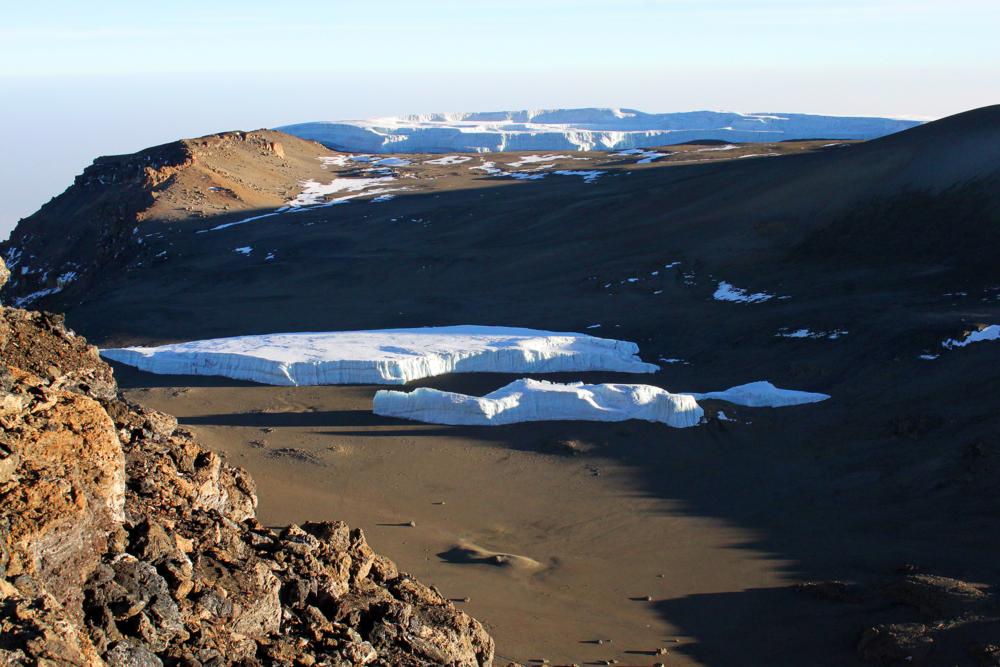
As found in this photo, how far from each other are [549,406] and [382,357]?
4.14 m

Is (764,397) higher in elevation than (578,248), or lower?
lower

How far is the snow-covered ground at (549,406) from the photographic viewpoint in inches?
698

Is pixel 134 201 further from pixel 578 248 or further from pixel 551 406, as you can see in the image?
pixel 551 406

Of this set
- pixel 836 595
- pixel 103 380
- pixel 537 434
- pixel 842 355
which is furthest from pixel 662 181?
pixel 103 380

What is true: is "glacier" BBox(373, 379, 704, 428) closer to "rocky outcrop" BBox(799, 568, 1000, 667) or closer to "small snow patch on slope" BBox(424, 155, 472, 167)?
"rocky outcrop" BBox(799, 568, 1000, 667)

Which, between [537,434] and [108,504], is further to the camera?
[537,434]

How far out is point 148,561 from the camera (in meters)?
7.14

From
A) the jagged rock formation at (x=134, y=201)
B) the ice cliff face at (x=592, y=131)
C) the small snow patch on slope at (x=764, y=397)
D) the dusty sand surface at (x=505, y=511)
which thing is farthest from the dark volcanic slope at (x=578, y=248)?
the ice cliff face at (x=592, y=131)

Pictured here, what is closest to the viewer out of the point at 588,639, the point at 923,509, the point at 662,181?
the point at 588,639

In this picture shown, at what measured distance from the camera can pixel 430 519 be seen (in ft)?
46.6

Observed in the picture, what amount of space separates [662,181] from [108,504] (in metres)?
36.4

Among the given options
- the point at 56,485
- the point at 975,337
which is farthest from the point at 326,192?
the point at 56,485

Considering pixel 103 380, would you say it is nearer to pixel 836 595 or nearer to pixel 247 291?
pixel 836 595

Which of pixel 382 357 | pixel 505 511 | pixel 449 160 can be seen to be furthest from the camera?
pixel 449 160
